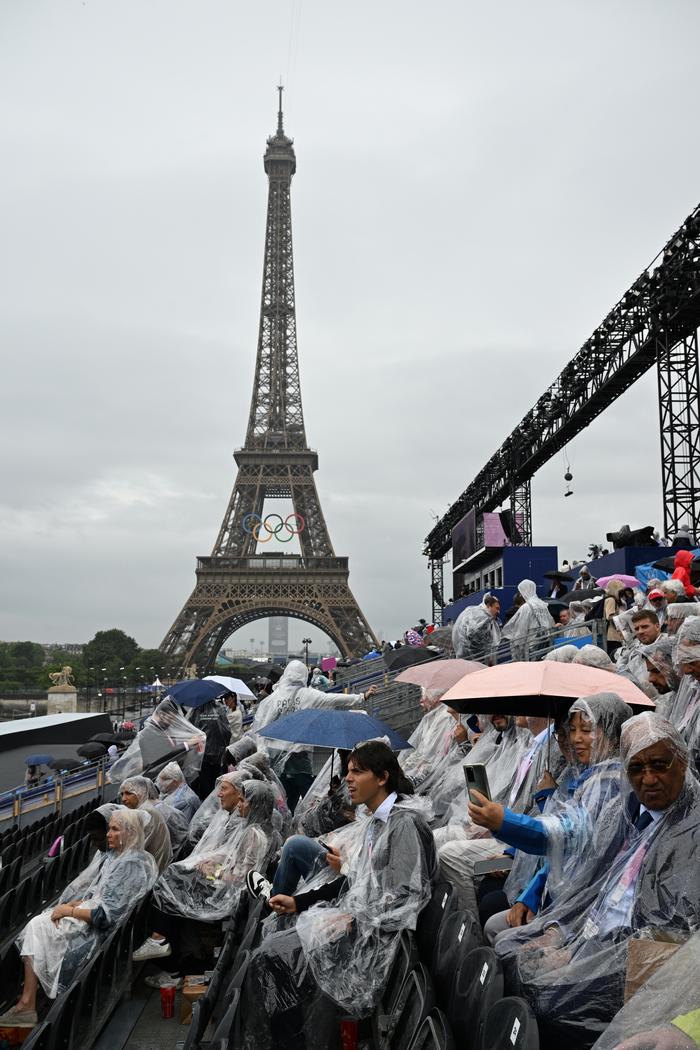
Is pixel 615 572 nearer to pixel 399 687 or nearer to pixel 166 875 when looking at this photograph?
pixel 399 687

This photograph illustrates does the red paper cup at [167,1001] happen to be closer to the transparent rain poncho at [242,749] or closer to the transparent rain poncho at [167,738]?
the transparent rain poncho at [242,749]

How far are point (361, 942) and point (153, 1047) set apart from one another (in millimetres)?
1516

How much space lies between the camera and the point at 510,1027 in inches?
A: 92.7

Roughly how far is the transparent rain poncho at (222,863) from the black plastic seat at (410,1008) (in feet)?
6.22

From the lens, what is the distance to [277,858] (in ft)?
17.1

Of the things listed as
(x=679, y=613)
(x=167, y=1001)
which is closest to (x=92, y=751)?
(x=167, y=1001)

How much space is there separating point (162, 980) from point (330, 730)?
72.7 inches

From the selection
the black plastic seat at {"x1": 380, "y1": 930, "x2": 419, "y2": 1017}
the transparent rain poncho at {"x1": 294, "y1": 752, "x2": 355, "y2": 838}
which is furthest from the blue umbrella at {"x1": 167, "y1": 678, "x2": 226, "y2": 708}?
the black plastic seat at {"x1": 380, "y1": 930, "x2": 419, "y2": 1017}

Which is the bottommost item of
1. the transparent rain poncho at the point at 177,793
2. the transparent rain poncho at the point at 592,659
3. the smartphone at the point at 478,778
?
the transparent rain poncho at the point at 177,793

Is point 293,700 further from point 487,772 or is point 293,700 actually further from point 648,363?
point 648,363

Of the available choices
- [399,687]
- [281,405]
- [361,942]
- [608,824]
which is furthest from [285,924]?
[281,405]

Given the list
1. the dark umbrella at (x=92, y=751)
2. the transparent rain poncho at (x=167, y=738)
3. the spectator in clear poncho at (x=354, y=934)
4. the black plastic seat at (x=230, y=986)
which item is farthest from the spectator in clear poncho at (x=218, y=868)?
the dark umbrella at (x=92, y=751)

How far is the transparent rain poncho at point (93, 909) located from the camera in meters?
4.41

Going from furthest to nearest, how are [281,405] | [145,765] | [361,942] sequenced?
[281,405] → [145,765] → [361,942]
